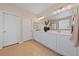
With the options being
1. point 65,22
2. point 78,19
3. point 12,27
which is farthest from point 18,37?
point 78,19

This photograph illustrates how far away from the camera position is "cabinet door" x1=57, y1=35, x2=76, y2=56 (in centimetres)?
224

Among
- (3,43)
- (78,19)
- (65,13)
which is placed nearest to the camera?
(78,19)

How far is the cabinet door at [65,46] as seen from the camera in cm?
224

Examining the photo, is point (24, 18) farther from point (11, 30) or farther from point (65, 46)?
point (65, 46)

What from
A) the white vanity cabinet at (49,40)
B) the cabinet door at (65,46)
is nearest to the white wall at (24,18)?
the white vanity cabinet at (49,40)

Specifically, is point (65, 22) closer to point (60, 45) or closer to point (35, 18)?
point (60, 45)

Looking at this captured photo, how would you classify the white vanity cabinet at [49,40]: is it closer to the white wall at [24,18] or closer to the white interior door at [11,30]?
the white interior door at [11,30]

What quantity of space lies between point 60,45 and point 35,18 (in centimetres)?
411

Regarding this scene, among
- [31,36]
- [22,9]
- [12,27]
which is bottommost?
[31,36]

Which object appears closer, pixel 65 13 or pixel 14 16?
pixel 65 13

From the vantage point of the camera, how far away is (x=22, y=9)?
5.45m

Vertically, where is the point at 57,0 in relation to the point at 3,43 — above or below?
above

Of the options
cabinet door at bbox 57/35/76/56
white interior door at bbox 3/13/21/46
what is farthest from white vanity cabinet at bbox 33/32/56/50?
white interior door at bbox 3/13/21/46

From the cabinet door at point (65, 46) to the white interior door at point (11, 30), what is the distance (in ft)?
8.11
